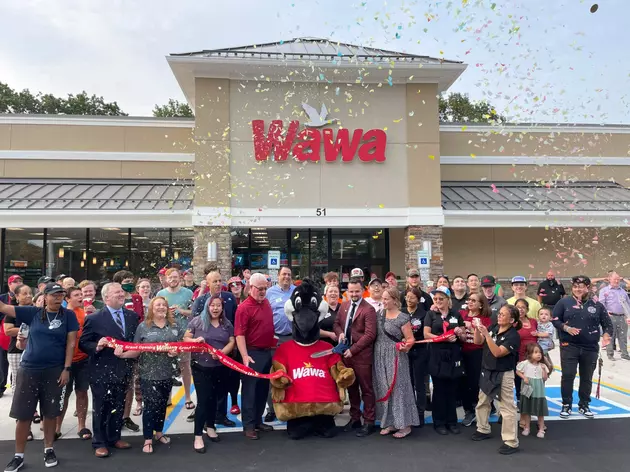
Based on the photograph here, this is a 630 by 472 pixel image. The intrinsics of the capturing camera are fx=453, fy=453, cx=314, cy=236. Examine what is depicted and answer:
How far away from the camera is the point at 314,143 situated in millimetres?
14086

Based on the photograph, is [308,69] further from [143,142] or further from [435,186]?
[143,142]

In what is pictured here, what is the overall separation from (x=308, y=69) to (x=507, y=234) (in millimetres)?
9267

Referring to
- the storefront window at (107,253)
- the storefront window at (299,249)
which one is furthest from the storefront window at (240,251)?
the storefront window at (107,253)

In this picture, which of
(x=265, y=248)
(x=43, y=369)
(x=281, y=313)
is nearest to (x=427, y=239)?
(x=265, y=248)

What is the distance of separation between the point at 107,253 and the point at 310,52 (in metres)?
9.59

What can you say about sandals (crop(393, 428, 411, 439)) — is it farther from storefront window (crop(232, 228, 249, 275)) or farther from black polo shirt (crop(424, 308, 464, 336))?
storefront window (crop(232, 228, 249, 275))

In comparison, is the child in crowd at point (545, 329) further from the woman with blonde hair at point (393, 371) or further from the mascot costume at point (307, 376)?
the mascot costume at point (307, 376)

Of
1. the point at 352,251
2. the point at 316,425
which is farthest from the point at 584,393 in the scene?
the point at 352,251

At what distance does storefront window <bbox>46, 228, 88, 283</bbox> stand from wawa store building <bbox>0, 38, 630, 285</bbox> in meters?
0.05

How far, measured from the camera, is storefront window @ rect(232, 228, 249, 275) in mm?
15241

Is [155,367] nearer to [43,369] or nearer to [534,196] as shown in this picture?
[43,369]

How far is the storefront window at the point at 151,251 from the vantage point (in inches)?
599

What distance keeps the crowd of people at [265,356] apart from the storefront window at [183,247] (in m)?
9.01

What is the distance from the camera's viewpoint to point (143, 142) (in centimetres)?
1595
